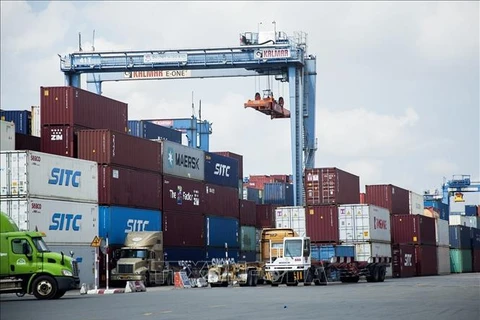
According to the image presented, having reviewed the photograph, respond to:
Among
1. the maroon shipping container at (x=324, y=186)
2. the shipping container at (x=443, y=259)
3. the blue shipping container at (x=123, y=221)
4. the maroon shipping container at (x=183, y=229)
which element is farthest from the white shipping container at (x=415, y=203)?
the blue shipping container at (x=123, y=221)

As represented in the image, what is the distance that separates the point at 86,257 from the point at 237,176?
2048cm

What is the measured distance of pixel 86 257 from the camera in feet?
124

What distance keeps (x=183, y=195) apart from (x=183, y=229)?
6.21 feet

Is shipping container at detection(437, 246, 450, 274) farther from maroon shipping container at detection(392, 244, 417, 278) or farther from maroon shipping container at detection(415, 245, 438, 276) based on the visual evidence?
maroon shipping container at detection(392, 244, 417, 278)

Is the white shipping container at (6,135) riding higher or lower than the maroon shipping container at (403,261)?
higher

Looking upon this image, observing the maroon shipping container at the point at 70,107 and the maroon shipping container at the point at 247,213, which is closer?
the maroon shipping container at the point at 70,107

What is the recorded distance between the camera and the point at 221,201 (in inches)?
2094

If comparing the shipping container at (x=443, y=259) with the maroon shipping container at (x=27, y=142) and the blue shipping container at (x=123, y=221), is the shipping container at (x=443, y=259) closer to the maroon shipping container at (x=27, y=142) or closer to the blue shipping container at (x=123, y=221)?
the blue shipping container at (x=123, y=221)

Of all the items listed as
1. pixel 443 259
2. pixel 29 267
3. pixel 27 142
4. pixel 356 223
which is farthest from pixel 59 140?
pixel 443 259

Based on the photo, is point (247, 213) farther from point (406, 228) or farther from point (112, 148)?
point (112, 148)

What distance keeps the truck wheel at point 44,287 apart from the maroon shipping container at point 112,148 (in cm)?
1279

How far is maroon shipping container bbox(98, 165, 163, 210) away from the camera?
1580 inches

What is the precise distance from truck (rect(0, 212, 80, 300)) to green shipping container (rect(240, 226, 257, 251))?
29.6 metres

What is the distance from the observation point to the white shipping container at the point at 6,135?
111 feet
